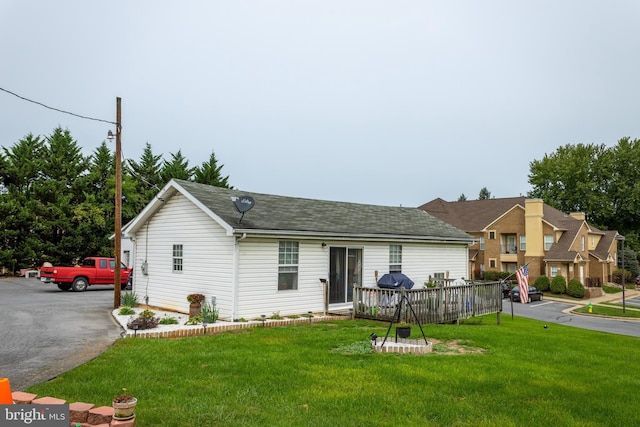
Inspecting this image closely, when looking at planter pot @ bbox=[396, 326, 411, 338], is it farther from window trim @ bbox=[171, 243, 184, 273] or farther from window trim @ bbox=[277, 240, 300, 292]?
window trim @ bbox=[171, 243, 184, 273]

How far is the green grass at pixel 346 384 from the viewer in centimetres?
564

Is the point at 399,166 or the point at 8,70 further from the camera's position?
the point at 399,166

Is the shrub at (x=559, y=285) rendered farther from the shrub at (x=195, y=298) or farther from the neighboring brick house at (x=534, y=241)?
the shrub at (x=195, y=298)

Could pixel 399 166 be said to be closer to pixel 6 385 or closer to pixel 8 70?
pixel 8 70

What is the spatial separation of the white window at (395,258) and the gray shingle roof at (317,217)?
689 millimetres

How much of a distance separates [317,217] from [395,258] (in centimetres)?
386

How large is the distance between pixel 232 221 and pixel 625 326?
22730 mm

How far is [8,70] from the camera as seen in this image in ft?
50.5

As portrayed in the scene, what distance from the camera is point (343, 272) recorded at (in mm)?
17047

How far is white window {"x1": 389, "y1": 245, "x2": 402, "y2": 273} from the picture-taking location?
18688 mm

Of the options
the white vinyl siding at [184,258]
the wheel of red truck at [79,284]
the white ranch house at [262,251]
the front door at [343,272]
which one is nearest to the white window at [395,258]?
the white ranch house at [262,251]

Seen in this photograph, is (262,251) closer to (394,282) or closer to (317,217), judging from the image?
(317,217)

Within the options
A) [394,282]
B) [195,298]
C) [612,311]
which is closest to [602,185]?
[612,311]

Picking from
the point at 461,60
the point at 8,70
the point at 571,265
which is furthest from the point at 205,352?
the point at 571,265
